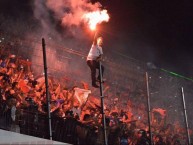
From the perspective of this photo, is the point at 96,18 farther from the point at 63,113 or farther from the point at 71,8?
the point at 71,8

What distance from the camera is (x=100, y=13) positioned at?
11773mm

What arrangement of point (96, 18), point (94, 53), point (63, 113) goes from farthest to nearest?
point (96, 18)
point (94, 53)
point (63, 113)

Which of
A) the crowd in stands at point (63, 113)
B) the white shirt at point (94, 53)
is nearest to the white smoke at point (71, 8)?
the white shirt at point (94, 53)

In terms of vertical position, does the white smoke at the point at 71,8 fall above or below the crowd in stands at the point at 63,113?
above

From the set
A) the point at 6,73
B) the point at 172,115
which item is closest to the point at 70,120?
the point at 6,73

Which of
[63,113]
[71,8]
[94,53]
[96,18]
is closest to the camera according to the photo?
[63,113]

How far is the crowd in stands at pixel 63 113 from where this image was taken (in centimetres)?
980

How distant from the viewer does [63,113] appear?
36.8ft

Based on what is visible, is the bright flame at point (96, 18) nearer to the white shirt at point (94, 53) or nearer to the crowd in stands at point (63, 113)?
the white shirt at point (94, 53)

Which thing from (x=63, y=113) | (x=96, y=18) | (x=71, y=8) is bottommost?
(x=63, y=113)

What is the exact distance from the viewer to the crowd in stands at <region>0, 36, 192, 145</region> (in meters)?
9.80

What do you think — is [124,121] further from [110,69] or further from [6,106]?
[6,106]

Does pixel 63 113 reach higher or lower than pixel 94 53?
lower

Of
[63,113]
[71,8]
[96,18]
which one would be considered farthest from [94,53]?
[71,8]
